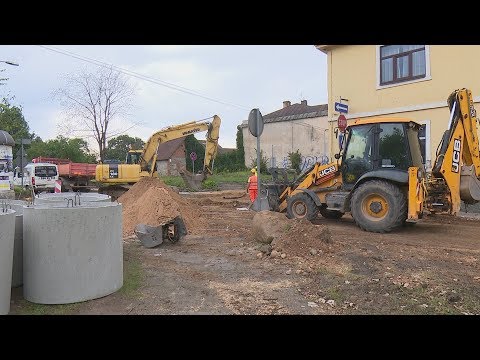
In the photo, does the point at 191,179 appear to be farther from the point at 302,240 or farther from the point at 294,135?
the point at 294,135

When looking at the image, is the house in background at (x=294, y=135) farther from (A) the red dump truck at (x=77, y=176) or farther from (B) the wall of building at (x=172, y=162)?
(A) the red dump truck at (x=77, y=176)

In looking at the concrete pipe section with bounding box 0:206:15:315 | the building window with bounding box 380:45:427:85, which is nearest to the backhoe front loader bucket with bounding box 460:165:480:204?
the building window with bounding box 380:45:427:85

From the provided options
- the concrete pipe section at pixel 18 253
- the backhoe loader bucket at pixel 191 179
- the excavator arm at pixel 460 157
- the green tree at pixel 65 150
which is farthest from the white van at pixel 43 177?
the green tree at pixel 65 150

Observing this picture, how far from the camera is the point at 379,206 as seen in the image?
28.7 ft

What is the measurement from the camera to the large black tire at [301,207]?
999 cm

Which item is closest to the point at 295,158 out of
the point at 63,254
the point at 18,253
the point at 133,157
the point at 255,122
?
the point at 133,157

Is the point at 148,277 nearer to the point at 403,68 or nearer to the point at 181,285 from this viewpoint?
the point at 181,285

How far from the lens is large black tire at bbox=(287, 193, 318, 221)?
32.8 feet

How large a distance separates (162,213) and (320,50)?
11037mm

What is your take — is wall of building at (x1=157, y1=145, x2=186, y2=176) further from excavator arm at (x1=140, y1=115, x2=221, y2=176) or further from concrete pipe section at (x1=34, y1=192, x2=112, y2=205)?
concrete pipe section at (x1=34, y1=192, x2=112, y2=205)

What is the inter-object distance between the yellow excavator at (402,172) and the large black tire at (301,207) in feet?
0.74

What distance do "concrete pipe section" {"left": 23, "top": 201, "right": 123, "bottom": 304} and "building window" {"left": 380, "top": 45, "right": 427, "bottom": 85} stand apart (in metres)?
13.2

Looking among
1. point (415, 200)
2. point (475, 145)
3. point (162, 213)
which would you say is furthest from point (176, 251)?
point (475, 145)

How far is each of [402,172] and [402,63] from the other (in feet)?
25.1
